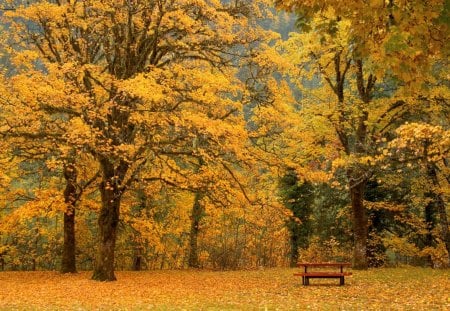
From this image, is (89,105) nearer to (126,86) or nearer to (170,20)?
(126,86)

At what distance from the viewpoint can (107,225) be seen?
1784 cm

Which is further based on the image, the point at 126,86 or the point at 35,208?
the point at 35,208

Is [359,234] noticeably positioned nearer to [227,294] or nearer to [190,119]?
[227,294]

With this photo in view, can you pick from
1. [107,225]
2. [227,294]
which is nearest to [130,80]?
[107,225]

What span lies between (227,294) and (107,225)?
639 cm

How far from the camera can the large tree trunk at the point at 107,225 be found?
57.8 feet

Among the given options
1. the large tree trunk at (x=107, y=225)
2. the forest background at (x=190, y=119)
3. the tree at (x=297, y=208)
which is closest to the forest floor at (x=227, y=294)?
the large tree trunk at (x=107, y=225)

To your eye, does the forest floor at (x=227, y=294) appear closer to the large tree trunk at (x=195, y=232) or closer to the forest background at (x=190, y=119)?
the forest background at (x=190, y=119)

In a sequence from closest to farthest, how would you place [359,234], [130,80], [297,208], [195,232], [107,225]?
[130,80] < [107,225] < [359,234] < [195,232] < [297,208]

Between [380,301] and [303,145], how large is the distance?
1157 cm

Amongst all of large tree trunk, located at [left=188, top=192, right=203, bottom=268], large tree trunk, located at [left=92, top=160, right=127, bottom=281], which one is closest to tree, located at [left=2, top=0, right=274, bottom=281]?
large tree trunk, located at [left=92, top=160, right=127, bottom=281]

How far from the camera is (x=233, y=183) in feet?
64.1

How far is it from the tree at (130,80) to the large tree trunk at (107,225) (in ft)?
0.12

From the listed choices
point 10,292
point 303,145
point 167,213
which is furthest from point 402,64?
point 167,213
